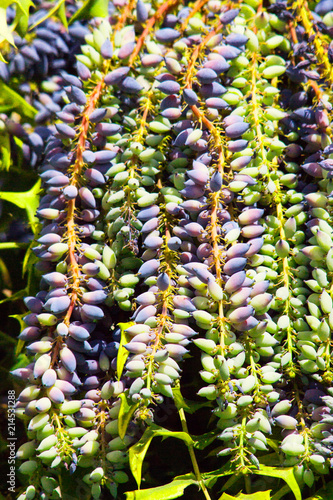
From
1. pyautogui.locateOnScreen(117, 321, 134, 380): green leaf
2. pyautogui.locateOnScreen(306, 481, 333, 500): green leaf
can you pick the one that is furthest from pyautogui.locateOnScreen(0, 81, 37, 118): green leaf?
pyautogui.locateOnScreen(306, 481, 333, 500): green leaf

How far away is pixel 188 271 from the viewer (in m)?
0.47

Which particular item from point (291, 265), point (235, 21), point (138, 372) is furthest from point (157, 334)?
point (235, 21)

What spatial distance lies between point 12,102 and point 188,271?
42 cm

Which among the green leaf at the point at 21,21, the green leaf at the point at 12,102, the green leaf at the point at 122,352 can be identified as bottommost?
the green leaf at the point at 122,352

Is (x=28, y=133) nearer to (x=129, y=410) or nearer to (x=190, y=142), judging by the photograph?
(x=190, y=142)

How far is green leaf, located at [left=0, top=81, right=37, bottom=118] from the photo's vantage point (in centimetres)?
67

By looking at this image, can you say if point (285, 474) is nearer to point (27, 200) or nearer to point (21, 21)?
point (27, 200)

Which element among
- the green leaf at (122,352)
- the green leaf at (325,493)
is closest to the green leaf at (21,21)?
the green leaf at (122,352)

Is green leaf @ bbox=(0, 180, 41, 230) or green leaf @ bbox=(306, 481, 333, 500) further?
green leaf @ bbox=(0, 180, 41, 230)

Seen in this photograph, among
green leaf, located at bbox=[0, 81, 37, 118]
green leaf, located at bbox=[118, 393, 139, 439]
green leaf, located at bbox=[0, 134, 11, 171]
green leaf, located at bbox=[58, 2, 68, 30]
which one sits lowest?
green leaf, located at bbox=[118, 393, 139, 439]

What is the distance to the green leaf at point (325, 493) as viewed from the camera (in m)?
0.46

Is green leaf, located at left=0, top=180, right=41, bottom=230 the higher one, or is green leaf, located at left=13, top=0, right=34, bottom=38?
green leaf, located at left=13, top=0, right=34, bottom=38

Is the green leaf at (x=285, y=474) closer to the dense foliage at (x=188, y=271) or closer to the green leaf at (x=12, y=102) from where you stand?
the dense foliage at (x=188, y=271)

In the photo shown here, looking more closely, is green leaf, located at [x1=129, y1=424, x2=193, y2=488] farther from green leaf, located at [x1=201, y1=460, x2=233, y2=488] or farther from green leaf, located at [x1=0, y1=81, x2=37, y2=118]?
green leaf, located at [x1=0, y1=81, x2=37, y2=118]
